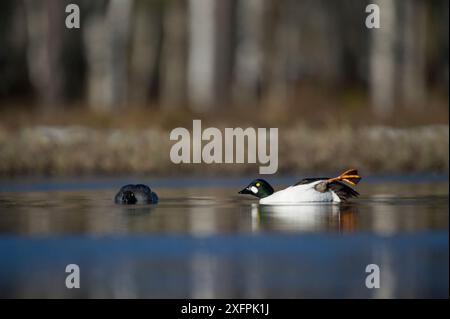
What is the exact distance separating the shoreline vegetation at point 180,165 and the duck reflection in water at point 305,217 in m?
5.07

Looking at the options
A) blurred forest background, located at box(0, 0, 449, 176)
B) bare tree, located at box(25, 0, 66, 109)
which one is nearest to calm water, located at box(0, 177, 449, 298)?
blurred forest background, located at box(0, 0, 449, 176)

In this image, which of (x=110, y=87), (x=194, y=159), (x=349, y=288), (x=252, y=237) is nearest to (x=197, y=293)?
(x=349, y=288)

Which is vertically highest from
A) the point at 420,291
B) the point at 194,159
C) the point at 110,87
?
the point at 110,87

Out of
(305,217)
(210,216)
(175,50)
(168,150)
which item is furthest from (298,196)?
(175,50)

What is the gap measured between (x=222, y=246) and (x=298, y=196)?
2.86 metres

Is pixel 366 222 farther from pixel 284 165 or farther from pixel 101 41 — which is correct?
pixel 101 41

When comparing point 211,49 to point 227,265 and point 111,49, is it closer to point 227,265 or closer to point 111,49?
point 111,49

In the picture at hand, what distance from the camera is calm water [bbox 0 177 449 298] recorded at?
344 inches

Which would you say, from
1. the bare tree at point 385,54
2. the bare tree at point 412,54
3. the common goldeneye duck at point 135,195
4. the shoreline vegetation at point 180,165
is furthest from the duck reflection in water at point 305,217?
the bare tree at point 412,54

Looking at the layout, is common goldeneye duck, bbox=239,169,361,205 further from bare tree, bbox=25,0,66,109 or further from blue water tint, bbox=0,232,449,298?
bare tree, bbox=25,0,66,109

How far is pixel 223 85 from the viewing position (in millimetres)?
24812

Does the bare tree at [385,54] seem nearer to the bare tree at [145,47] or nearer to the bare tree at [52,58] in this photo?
the bare tree at [52,58]

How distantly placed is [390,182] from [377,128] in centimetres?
345

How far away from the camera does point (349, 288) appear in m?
8.65
